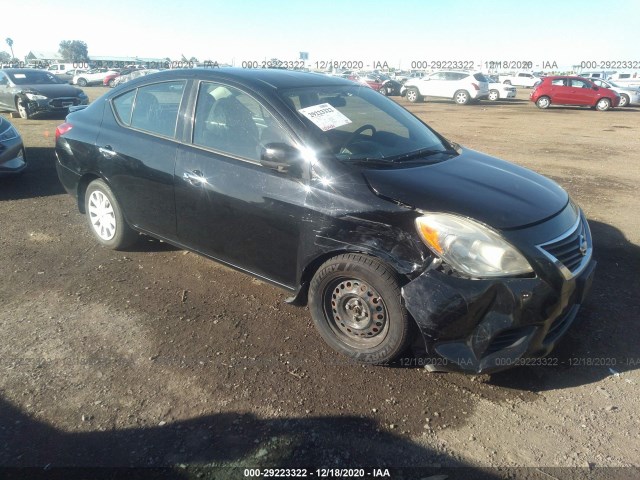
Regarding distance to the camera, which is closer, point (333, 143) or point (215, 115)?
point (333, 143)

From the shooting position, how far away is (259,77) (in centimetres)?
374

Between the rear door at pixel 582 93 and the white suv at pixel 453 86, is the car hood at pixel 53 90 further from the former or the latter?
the rear door at pixel 582 93

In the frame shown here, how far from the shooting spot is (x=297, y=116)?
10.9 ft

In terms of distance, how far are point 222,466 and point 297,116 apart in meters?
2.18

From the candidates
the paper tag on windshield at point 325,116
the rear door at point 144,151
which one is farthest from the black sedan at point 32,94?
the paper tag on windshield at point 325,116

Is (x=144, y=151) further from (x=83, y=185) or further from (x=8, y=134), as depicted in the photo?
(x=8, y=134)

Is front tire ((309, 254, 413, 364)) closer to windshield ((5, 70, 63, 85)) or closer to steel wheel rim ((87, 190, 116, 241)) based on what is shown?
steel wheel rim ((87, 190, 116, 241))

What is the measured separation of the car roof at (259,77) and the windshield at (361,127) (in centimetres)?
11

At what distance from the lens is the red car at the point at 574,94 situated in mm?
22906

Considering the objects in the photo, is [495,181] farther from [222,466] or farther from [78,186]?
[78,186]

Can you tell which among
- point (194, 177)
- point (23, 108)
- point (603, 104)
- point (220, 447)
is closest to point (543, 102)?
point (603, 104)

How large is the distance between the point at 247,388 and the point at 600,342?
242cm

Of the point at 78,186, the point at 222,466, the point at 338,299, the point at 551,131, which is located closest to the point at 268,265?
the point at 338,299

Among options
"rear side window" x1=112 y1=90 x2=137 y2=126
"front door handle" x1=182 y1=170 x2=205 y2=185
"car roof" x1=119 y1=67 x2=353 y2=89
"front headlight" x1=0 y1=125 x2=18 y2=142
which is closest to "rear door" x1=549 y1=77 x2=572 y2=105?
"car roof" x1=119 y1=67 x2=353 y2=89
